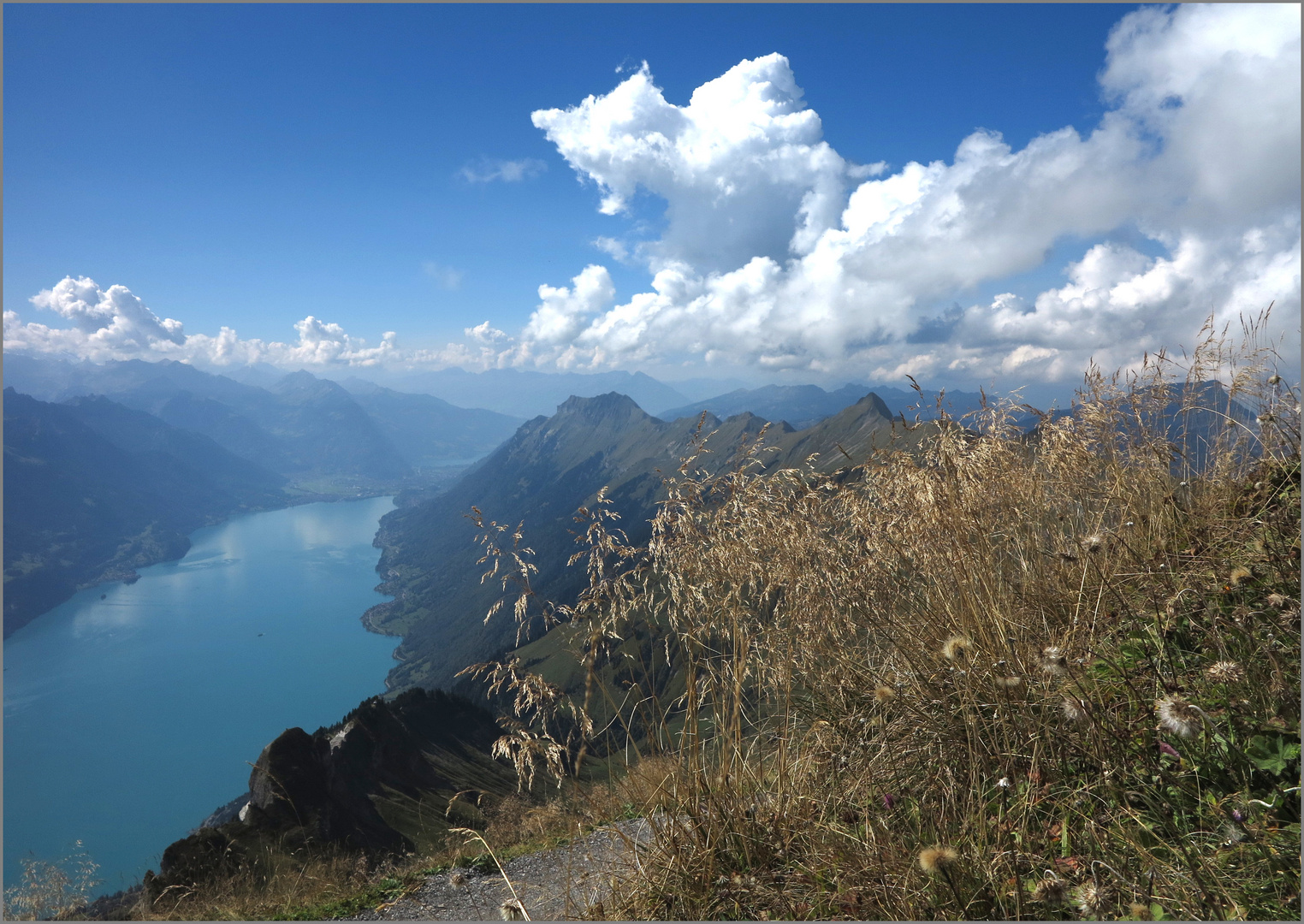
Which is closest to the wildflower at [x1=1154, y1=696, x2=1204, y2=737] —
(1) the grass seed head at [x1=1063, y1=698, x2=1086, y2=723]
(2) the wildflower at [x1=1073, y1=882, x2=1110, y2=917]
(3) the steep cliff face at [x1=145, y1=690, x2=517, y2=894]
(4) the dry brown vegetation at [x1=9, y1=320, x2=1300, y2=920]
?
(4) the dry brown vegetation at [x1=9, y1=320, x2=1300, y2=920]

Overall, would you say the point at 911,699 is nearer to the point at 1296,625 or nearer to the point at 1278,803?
the point at 1278,803

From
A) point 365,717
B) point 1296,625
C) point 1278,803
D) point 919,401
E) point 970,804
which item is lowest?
point 365,717

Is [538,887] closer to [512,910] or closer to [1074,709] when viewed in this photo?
[512,910]

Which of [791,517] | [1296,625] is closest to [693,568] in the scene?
[791,517]

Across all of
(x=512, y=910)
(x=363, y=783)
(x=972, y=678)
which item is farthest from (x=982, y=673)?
(x=363, y=783)

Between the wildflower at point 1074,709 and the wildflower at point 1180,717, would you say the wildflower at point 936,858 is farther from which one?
the wildflower at point 1180,717

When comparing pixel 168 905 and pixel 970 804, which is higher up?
pixel 970 804
